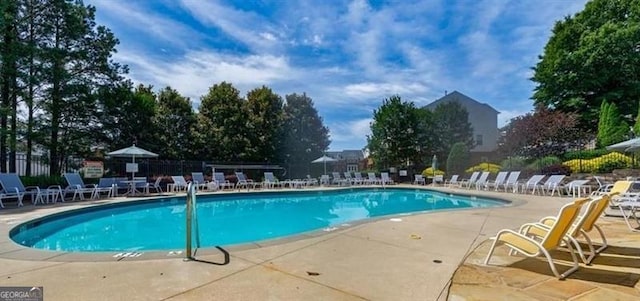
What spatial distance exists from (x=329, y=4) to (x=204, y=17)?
4.09m

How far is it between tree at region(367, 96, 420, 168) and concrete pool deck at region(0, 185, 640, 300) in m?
17.0

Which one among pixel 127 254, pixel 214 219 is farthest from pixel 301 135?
pixel 127 254

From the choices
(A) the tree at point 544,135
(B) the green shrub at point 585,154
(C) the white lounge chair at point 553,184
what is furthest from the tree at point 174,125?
(B) the green shrub at point 585,154

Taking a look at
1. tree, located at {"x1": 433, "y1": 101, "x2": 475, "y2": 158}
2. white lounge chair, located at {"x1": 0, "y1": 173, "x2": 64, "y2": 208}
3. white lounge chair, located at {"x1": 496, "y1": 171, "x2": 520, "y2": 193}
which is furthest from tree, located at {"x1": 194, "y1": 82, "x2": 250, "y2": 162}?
white lounge chair, located at {"x1": 496, "y1": 171, "x2": 520, "y2": 193}

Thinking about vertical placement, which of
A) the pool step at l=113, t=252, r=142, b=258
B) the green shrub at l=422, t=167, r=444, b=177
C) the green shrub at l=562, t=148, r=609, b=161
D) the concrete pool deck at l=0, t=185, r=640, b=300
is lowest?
the concrete pool deck at l=0, t=185, r=640, b=300

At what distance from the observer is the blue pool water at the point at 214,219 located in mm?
6633

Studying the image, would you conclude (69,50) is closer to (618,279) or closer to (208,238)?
(208,238)

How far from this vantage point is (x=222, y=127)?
21000 millimetres

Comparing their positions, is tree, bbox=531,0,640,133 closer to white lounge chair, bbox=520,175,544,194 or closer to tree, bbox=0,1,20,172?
white lounge chair, bbox=520,175,544,194

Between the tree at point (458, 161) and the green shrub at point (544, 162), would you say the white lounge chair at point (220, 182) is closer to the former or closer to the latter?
the tree at point (458, 161)

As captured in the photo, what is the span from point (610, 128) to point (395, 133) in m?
10.6

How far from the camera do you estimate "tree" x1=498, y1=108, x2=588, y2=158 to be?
17.9 meters

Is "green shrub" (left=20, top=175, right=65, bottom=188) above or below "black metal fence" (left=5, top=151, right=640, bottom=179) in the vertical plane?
below

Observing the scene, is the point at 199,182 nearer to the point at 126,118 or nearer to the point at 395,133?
the point at 126,118
